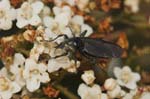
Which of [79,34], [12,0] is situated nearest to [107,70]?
[79,34]

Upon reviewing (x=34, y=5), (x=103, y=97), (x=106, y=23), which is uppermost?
(x=34, y=5)

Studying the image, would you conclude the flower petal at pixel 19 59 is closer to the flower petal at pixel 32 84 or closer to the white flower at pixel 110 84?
the flower petal at pixel 32 84

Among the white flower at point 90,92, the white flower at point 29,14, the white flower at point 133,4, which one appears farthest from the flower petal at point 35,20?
the white flower at point 133,4

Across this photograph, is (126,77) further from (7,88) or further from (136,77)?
(7,88)

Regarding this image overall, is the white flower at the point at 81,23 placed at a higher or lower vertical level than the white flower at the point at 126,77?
higher

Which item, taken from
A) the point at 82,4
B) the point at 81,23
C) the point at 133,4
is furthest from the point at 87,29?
the point at 133,4

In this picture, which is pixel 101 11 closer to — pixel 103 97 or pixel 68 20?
pixel 68 20
